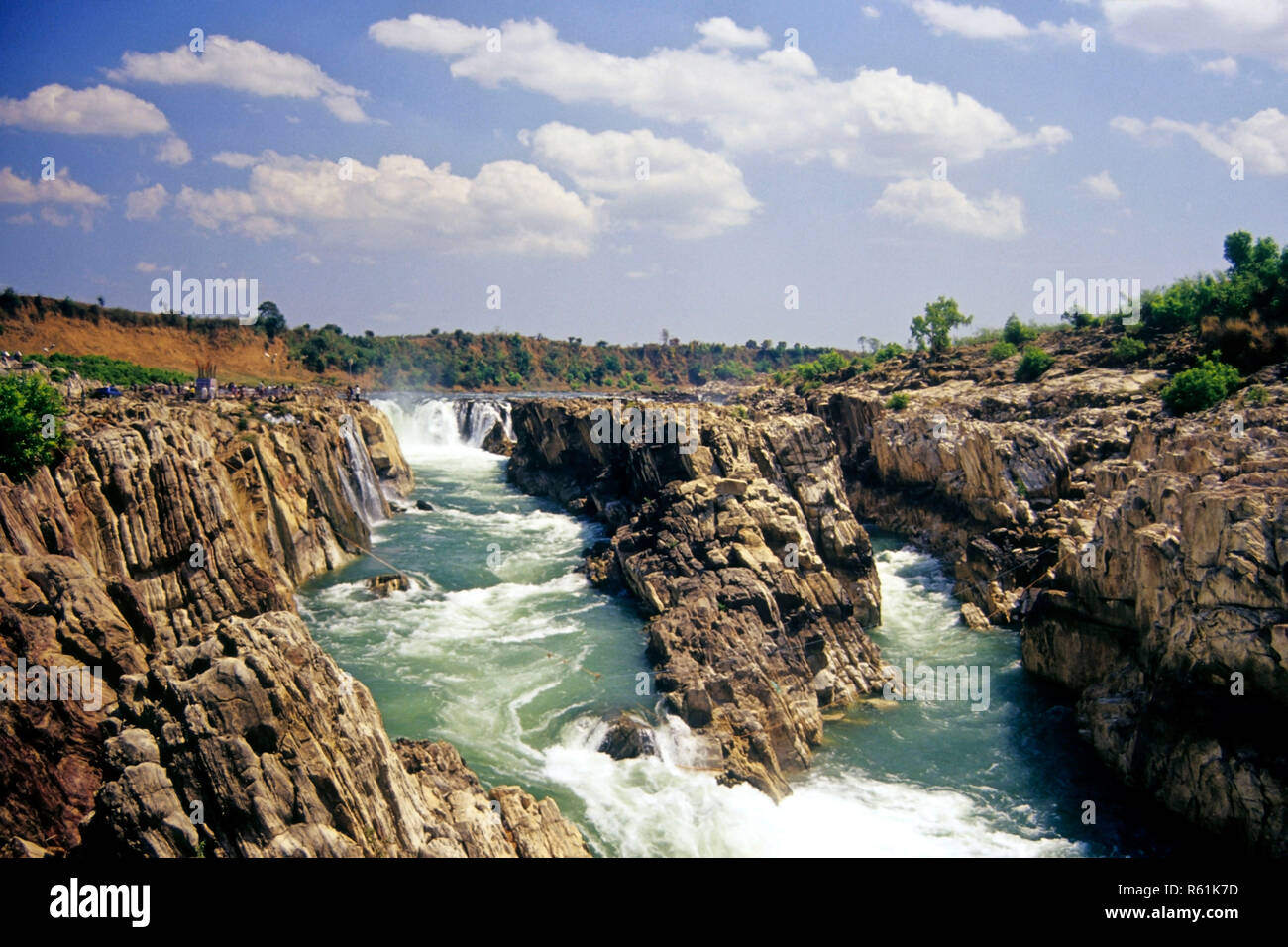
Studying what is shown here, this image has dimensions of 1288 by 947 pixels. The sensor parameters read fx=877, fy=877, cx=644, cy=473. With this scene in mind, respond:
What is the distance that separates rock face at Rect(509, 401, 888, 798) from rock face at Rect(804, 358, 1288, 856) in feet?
21.3

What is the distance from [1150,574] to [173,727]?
933 inches

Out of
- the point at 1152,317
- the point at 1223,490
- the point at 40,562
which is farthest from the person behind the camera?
the point at 1152,317

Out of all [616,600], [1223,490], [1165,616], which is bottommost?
[616,600]

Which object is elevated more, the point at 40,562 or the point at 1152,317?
the point at 1152,317

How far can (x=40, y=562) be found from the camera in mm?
18219

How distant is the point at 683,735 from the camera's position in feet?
77.1

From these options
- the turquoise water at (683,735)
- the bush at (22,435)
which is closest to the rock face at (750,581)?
the turquoise water at (683,735)

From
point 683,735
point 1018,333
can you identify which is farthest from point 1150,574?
point 1018,333

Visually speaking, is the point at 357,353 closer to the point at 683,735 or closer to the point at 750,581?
the point at 750,581

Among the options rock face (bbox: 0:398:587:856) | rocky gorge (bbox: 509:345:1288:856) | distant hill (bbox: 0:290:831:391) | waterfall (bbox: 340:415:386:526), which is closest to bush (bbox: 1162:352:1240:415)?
rocky gorge (bbox: 509:345:1288:856)

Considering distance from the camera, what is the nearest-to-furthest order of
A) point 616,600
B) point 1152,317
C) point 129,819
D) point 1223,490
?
point 129,819, point 1223,490, point 616,600, point 1152,317

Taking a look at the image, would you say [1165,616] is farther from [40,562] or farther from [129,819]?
[40,562]

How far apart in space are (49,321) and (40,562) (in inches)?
4184
